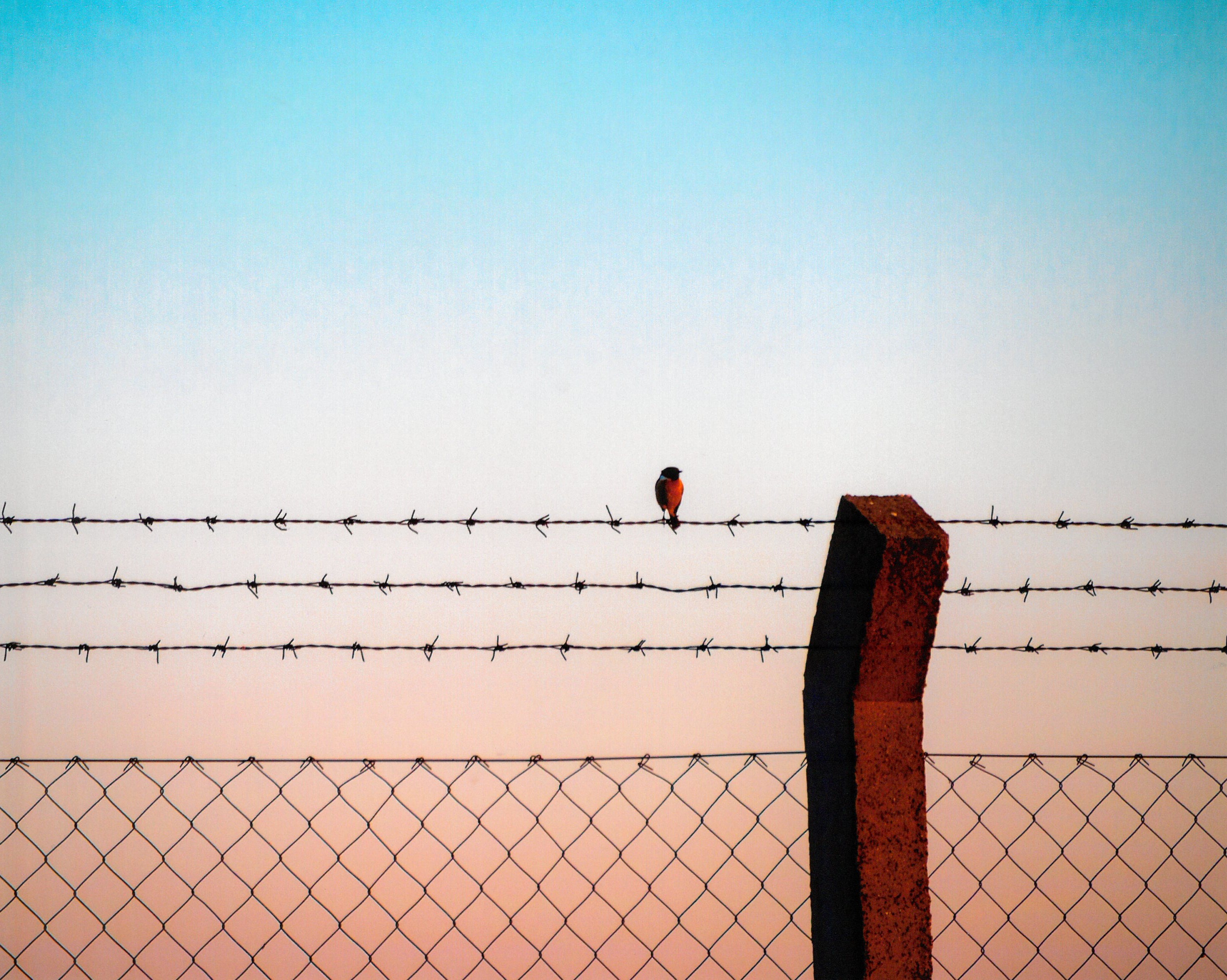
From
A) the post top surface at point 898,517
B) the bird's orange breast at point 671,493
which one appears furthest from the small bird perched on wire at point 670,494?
the post top surface at point 898,517

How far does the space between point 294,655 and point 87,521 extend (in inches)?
27.2

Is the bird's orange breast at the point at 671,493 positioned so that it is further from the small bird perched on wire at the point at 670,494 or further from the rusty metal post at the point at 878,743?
the rusty metal post at the point at 878,743

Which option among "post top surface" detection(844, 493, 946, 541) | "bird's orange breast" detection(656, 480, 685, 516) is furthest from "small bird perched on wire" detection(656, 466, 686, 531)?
"post top surface" detection(844, 493, 946, 541)

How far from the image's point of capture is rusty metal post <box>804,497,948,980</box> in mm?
1580

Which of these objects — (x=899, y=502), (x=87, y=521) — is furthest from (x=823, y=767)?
(x=87, y=521)

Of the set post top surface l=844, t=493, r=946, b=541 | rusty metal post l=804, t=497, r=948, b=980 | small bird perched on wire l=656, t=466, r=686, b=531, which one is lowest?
small bird perched on wire l=656, t=466, r=686, b=531

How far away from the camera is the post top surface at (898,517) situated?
1.58m

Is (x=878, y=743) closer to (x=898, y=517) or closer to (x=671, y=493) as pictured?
(x=898, y=517)

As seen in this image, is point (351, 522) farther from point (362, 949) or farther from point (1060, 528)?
point (1060, 528)

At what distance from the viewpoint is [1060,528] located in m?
2.01

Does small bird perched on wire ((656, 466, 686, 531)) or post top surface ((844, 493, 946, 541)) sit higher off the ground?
post top surface ((844, 493, 946, 541))

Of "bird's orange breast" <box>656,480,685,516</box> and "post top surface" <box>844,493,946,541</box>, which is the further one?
"bird's orange breast" <box>656,480,685,516</box>

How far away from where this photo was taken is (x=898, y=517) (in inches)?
63.8

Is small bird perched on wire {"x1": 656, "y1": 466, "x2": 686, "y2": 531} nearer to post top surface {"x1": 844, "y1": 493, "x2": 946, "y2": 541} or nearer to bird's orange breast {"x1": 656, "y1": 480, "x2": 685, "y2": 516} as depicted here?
bird's orange breast {"x1": 656, "y1": 480, "x2": 685, "y2": 516}
